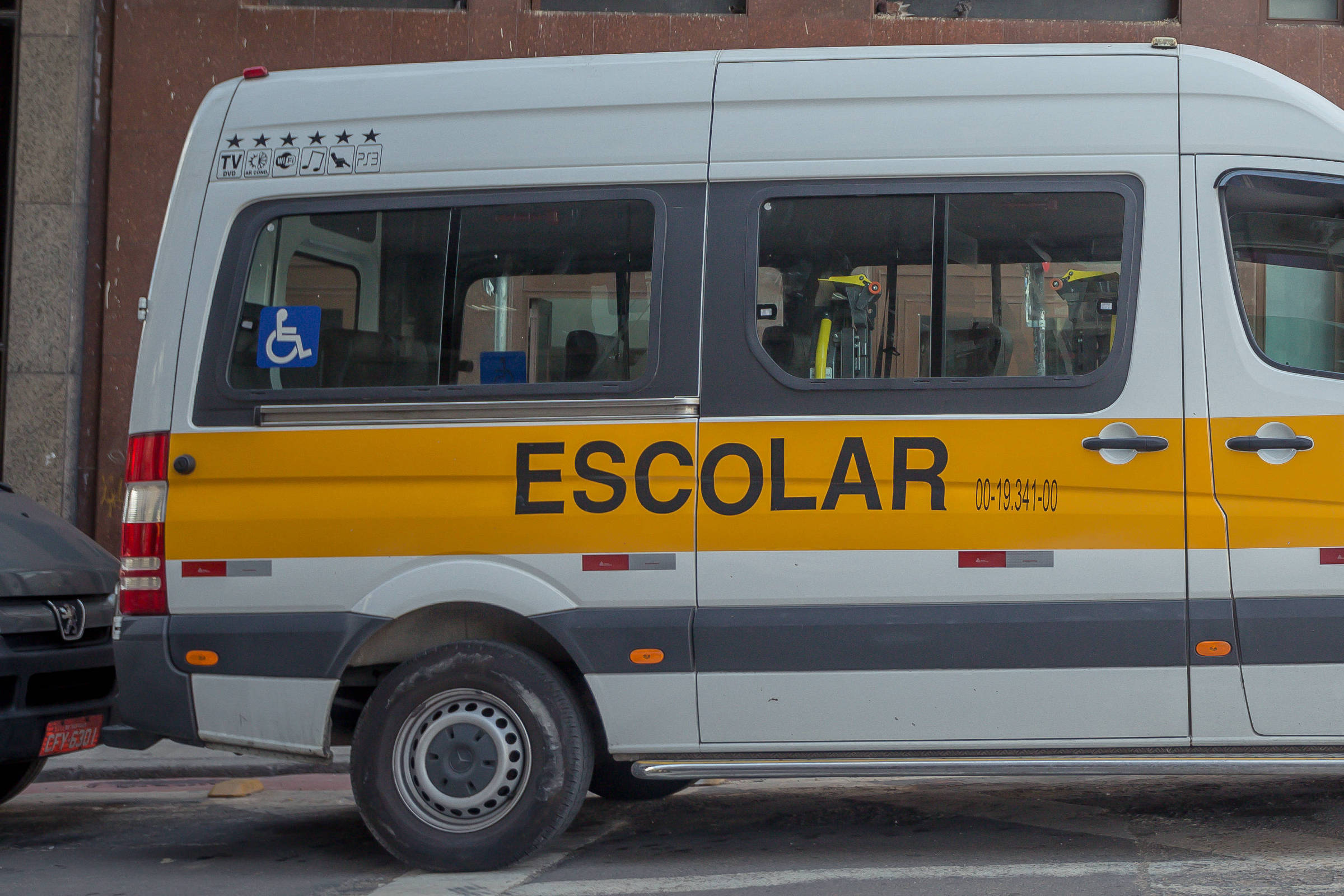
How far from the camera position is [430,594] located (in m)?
4.52

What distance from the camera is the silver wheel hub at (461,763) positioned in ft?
14.9

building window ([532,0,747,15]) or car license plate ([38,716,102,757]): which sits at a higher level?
building window ([532,0,747,15])

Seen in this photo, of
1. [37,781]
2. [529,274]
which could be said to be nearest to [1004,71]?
[529,274]

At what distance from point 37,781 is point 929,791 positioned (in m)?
4.95

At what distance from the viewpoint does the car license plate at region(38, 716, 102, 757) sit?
205 inches

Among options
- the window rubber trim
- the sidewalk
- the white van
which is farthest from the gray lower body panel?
the window rubber trim

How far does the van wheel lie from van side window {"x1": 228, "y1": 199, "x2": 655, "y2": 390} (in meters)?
1.03

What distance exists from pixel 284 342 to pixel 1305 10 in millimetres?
9870

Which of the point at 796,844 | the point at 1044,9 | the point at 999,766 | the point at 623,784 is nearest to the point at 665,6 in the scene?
the point at 1044,9

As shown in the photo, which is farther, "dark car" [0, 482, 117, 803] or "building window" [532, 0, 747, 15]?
"building window" [532, 0, 747, 15]

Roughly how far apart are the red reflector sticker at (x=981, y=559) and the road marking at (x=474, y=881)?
1.83 metres

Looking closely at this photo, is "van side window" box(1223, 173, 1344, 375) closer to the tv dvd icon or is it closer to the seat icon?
the seat icon

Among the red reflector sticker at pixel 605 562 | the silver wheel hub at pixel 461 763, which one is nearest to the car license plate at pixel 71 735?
the silver wheel hub at pixel 461 763

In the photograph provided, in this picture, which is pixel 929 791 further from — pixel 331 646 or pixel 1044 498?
pixel 331 646
